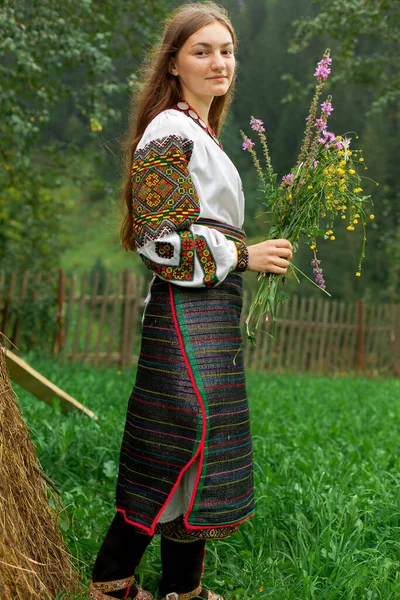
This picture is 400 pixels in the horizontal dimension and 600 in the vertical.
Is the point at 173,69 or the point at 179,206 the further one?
the point at 173,69

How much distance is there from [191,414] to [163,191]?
631mm

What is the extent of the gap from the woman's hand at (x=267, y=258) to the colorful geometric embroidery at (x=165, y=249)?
0.24 m

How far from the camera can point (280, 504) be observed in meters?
2.98

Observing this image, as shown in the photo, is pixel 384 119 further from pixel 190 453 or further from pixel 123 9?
pixel 190 453

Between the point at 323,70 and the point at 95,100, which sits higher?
the point at 95,100

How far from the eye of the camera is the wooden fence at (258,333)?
30.3 feet

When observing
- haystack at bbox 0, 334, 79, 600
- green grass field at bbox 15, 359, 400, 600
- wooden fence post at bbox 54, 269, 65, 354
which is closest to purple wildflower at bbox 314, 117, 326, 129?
haystack at bbox 0, 334, 79, 600

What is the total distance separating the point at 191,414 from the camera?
6.68 ft

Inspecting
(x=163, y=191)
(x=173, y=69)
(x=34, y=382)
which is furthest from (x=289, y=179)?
(x=34, y=382)

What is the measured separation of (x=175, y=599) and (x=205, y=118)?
1.53m

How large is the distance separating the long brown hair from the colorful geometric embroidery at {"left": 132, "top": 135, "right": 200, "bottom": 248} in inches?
7.8

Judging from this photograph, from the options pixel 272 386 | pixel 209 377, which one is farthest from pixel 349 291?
pixel 209 377

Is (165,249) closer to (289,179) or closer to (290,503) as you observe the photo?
(289,179)

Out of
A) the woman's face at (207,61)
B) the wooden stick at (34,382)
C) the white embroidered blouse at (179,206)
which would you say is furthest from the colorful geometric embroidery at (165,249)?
the wooden stick at (34,382)
